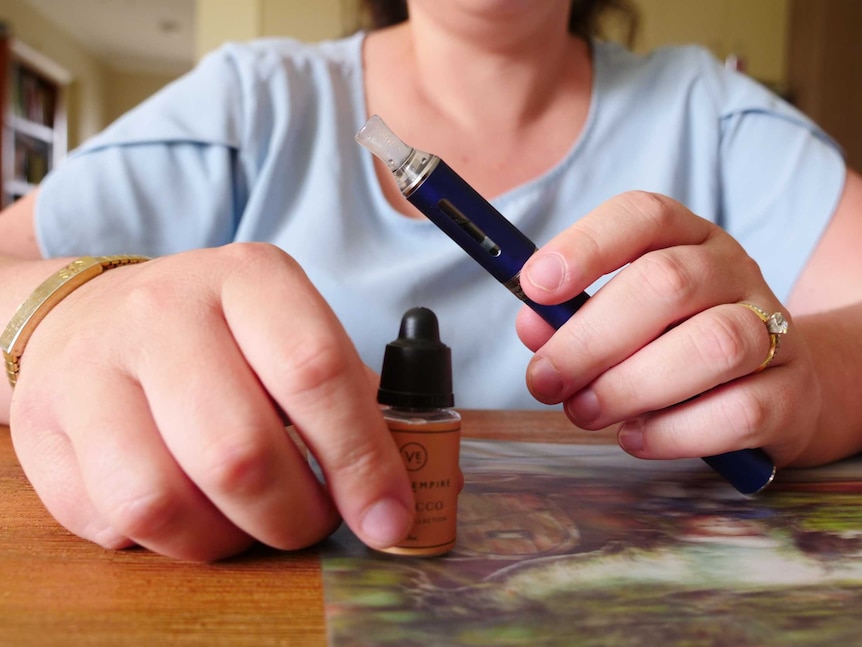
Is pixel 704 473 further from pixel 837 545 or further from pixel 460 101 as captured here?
pixel 460 101

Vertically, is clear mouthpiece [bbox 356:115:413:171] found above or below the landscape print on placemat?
above

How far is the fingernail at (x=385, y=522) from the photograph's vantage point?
305 mm

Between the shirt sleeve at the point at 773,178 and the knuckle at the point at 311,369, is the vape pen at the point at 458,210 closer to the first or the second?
the knuckle at the point at 311,369

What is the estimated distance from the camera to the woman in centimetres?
30

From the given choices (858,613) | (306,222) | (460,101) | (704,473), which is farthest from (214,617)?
(460,101)

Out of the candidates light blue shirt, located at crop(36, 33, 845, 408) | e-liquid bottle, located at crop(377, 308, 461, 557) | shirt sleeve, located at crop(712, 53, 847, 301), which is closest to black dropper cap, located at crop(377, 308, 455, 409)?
e-liquid bottle, located at crop(377, 308, 461, 557)

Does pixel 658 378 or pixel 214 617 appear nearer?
pixel 214 617

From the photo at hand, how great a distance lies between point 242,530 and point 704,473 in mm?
328

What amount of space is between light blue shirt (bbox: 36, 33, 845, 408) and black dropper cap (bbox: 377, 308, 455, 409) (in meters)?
0.45

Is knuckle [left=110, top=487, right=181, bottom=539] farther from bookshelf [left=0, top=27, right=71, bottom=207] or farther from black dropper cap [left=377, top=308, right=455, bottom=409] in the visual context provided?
bookshelf [left=0, top=27, right=71, bottom=207]

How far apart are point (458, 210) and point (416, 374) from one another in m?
0.11

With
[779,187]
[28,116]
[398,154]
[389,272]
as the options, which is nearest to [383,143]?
[398,154]

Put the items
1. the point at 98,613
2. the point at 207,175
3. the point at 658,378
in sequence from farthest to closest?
1. the point at 207,175
2. the point at 658,378
3. the point at 98,613

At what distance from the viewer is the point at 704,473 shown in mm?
511
